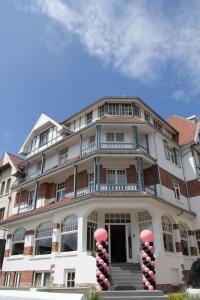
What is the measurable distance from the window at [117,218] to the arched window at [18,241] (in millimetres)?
7903

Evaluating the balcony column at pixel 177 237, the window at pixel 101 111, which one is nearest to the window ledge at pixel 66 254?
the balcony column at pixel 177 237

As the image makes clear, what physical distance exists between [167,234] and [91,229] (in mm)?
5093

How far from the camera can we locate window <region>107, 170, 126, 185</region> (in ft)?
66.5

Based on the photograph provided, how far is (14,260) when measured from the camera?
71.8 ft

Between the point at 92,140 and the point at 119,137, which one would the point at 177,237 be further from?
the point at 92,140

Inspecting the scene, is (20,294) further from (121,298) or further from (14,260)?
(14,260)

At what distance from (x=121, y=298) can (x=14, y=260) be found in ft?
44.2

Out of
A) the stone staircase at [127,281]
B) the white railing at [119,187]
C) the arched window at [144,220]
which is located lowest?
the stone staircase at [127,281]

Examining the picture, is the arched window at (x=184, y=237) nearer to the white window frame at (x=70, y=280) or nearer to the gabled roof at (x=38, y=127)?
the white window frame at (x=70, y=280)

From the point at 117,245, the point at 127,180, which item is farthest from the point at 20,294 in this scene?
the point at 127,180

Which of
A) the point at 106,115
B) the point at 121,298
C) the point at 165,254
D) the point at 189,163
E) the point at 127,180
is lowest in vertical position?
the point at 121,298

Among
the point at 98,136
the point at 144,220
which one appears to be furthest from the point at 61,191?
the point at 144,220

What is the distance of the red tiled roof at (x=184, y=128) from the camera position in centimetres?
2509

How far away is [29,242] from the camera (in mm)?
21281
